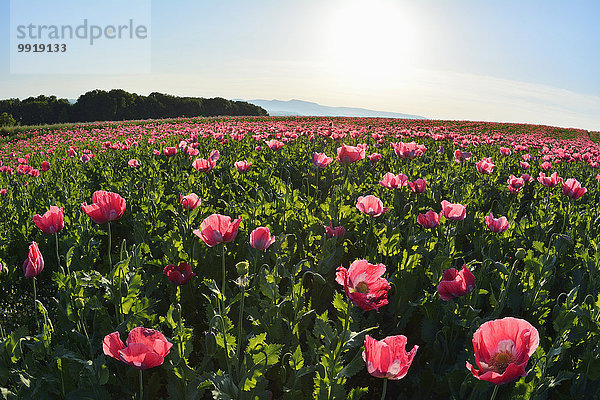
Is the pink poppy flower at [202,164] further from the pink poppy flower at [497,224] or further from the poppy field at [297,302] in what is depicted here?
the pink poppy flower at [497,224]

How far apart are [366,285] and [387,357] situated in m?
0.31

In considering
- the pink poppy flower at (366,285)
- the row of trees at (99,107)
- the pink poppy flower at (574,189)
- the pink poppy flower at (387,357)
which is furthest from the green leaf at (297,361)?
the row of trees at (99,107)

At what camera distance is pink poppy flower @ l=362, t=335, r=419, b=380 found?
3.53 feet

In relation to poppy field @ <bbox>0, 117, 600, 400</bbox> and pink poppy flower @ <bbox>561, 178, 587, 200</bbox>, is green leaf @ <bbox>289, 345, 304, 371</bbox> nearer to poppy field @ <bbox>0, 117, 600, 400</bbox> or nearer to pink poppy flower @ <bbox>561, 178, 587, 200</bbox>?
poppy field @ <bbox>0, 117, 600, 400</bbox>

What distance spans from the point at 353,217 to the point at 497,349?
78.8 inches

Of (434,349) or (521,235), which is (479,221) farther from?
(434,349)

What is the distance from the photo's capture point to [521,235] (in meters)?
2.79

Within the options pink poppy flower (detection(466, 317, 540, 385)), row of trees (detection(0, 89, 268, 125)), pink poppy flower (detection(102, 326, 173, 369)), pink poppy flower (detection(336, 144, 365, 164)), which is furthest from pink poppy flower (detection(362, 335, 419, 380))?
row of trees (detection(0, 89, 268, 125))

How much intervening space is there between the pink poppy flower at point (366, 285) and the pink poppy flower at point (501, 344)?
1.20ft

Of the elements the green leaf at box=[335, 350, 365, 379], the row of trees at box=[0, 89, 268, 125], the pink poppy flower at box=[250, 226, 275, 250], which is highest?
the row of trees at box=[0, 89, 268, 125]

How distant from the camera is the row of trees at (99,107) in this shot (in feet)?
178

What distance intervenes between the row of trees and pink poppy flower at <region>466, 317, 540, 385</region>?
61070 millimetres

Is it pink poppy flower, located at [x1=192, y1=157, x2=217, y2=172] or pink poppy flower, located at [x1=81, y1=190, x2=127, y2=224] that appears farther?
pink poppy flower, located at [x1=192, y1=157, x2=217, y2=172]

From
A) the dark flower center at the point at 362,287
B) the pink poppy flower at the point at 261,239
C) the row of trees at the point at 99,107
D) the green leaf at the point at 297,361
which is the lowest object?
the green leaf at the point at 297,361
